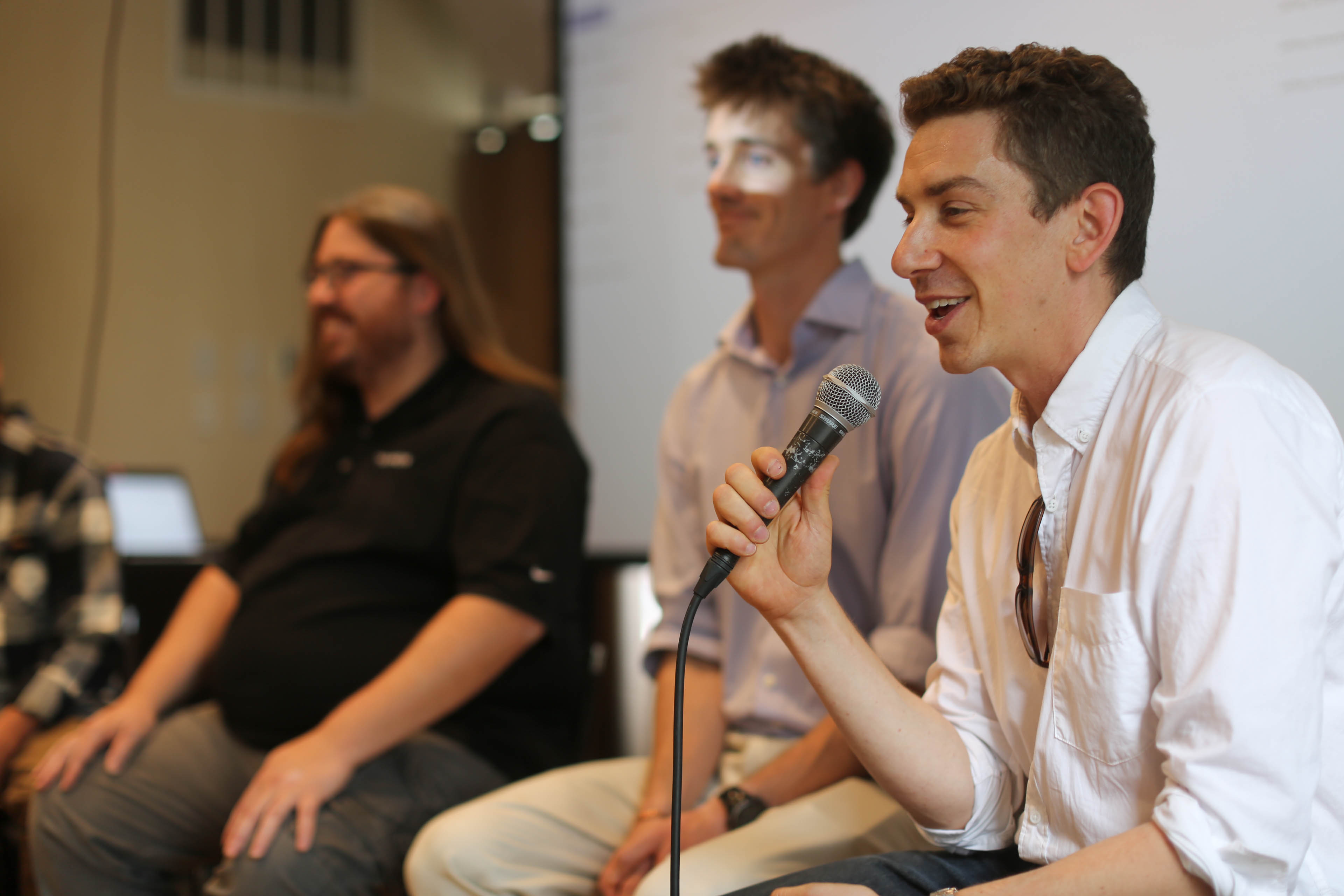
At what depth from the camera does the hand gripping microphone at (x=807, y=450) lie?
92 cm

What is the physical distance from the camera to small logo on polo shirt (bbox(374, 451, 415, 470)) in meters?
1.80

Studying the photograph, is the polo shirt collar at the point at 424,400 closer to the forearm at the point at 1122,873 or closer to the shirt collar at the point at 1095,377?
the shirt collar at the point at 1095,377

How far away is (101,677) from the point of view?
6.22 ft

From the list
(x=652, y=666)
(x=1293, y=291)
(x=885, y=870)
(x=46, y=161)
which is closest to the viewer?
(x=885, y=870)

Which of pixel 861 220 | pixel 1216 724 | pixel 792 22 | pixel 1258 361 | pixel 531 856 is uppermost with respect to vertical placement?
pixel 792 22

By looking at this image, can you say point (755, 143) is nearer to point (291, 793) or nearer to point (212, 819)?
point (291, 793)

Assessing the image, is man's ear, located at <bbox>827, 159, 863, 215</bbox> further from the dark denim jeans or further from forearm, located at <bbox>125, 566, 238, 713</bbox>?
forearm, located at <bbox>125, 566, 238, 713</bbox>

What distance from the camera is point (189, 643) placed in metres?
1.92

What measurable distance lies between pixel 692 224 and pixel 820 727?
1.23m

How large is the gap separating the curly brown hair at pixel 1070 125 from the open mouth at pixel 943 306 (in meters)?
0.10

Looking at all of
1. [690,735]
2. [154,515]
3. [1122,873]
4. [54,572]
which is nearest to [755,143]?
[690,735]

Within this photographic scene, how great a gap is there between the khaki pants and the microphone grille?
58 cm

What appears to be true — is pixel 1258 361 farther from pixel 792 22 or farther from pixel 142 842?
pixel 142 842

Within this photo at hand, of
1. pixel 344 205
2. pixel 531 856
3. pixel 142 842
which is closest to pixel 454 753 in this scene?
pixel 531 856
